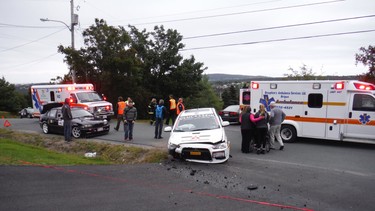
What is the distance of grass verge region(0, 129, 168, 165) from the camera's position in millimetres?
9367

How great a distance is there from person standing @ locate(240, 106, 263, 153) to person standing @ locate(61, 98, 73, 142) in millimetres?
7229

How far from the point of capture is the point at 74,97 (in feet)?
63.7

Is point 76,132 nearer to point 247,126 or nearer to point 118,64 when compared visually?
point 247,126

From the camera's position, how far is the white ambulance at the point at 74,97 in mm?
18922

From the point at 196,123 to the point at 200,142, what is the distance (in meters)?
1.37

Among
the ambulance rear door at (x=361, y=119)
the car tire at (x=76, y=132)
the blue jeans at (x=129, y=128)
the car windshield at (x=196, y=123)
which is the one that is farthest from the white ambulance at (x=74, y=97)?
the ambulance rear door at (x=361, y=119)

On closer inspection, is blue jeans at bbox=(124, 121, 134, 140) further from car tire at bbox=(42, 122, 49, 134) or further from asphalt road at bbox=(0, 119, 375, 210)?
car tire at bbox=(42, 122, 49, 134)

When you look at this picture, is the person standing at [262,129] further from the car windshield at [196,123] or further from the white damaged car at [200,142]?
the car windshield at [196,123]

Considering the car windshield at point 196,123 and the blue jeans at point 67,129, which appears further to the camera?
the blue jeans at point 67,129

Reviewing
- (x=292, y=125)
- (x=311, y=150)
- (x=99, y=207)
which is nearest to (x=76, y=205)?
(x=99, y=207)

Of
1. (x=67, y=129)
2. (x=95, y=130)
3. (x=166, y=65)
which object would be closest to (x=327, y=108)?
(x=95, y=130)

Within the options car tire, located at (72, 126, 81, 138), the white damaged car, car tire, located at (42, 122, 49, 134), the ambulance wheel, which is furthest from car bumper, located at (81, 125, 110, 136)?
the ambulance wheel

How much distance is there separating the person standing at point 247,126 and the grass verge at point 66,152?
2893mm

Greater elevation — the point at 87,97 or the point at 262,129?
the point at 87,97
